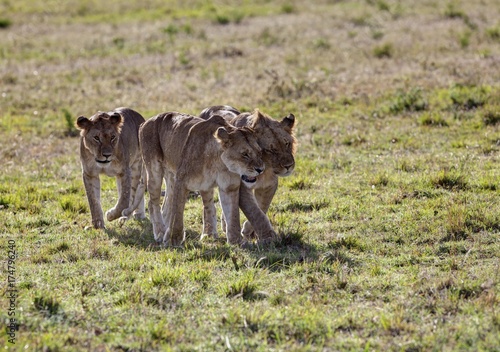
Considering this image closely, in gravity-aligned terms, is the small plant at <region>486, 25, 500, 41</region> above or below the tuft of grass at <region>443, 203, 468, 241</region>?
above

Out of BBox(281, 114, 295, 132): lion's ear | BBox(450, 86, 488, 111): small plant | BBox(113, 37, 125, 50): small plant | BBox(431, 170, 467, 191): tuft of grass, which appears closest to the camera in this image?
BBox(281, 114, 295, 132): lion's ear

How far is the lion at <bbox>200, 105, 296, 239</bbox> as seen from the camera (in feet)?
28.3

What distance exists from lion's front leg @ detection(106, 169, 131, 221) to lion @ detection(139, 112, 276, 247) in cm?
51

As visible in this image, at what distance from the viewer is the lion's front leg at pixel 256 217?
875 centimetres

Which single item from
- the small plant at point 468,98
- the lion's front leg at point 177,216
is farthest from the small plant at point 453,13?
the lion's front leg at point 177,216

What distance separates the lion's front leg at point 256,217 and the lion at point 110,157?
207 centimetres

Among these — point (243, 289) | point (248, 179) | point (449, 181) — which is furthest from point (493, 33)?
point (243, 289)

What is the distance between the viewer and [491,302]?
6.58 m

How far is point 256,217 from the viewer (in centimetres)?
879

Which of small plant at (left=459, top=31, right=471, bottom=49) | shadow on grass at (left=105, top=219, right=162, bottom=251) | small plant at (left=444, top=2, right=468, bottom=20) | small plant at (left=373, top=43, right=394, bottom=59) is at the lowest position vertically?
shadow on grass at (left=105, top=219, right=162, bottom=251)

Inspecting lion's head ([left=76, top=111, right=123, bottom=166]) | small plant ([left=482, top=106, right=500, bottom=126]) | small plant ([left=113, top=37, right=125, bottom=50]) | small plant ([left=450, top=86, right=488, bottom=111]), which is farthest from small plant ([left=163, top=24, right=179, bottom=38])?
lion's head ([left=76, top=111, right=123, bottom=166])

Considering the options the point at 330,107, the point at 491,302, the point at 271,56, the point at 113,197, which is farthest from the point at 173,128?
the point at 271,56

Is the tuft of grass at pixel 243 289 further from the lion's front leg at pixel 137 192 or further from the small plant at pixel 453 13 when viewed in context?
the small plant at pixel 453 13

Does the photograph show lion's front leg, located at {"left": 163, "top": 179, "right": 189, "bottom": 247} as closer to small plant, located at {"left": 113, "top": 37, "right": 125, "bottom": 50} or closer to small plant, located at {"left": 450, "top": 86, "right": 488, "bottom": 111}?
small plant, located at {"left": 450, "top": 86, "right": 488, "bottom": 111}
